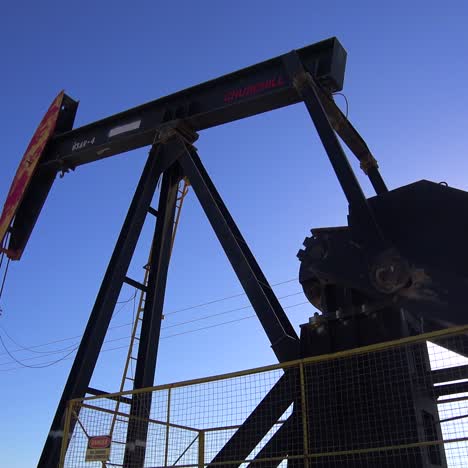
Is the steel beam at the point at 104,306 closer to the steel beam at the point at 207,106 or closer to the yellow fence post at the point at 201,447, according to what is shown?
the steel beam at the point at 207,106

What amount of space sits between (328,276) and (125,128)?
5694mm

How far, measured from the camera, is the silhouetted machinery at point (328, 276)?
486cm

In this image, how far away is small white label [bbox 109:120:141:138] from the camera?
32.4 ft

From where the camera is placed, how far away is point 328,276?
566cm

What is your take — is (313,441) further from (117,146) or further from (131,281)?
(117,146)

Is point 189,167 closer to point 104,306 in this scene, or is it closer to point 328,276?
point 104,306

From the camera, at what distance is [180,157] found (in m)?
9.02

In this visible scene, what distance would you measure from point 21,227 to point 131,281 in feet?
12.8

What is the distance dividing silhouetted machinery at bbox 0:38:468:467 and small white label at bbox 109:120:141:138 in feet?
1.26

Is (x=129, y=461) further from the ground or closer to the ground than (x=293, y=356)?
closer to the ground

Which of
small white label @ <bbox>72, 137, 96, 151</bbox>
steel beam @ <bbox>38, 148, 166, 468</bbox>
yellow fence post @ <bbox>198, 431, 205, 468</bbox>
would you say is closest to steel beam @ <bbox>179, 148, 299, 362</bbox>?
steel beam @ <bbox>38, 148, 166, 468</bbox>

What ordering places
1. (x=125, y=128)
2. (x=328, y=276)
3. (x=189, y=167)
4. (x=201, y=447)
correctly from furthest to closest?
(x=125, y=128) < (x=189, y=167) < (x=201, y=447) < (x=328, y=276)

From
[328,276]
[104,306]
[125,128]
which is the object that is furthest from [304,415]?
[125,128]

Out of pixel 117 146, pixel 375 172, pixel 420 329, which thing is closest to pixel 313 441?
pixel 420 329
